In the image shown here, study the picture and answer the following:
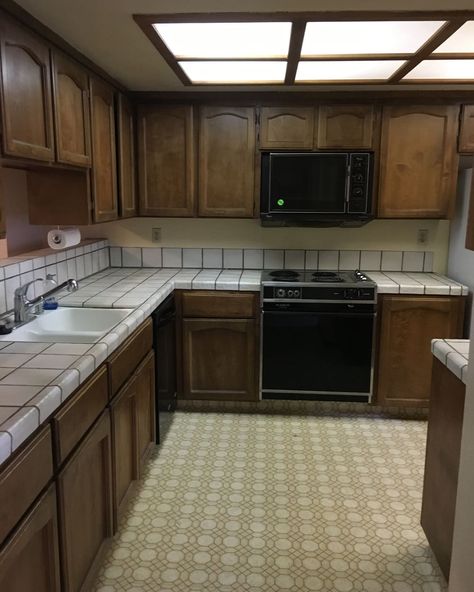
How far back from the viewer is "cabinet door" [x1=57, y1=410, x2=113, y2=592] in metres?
1.52

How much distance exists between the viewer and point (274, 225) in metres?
3.67

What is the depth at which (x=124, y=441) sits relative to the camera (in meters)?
2.18

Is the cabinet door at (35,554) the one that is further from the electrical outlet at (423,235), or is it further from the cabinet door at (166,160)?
the electrical outlet at (423,235)

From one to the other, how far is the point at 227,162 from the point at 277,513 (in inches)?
86.5

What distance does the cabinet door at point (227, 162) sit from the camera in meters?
3.31

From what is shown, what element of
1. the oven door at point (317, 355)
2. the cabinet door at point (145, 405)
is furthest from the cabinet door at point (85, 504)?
the oven door at point (317, 355)

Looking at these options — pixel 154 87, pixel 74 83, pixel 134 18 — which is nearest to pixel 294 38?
pixel 134 18

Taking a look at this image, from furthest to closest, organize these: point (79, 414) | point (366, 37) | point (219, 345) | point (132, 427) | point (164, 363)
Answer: point (219, 345)
point (164, 363)
point (132, 427)
point (366, 37)
point (79, 414)

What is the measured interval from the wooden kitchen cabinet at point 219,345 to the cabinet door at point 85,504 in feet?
A: 4.75

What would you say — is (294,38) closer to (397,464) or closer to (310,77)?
(310,77)

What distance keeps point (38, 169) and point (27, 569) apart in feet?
6.18

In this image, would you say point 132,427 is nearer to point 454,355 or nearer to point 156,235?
point 454,355

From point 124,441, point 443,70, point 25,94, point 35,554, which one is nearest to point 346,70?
point 443,70

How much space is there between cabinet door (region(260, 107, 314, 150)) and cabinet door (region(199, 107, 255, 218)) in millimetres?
86
